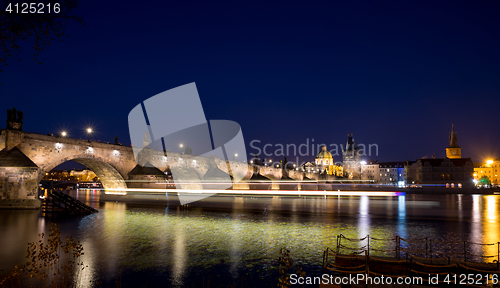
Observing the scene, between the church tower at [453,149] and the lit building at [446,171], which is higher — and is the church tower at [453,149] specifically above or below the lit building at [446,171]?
above

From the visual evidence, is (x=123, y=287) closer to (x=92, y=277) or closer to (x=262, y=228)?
(x=92, y=277)

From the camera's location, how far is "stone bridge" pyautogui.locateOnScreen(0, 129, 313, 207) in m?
28.2

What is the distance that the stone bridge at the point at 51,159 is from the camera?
28.2m

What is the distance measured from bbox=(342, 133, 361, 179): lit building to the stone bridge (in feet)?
421

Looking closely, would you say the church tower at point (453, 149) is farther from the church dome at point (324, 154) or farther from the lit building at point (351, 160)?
the church dome at point (324, 154)

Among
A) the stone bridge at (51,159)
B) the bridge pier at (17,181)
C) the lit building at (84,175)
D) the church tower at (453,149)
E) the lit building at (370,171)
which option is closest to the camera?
the bridge pier at (17,181)

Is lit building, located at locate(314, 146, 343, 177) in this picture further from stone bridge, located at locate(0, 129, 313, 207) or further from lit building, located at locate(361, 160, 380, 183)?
stone bridge, located at locate(0, 129, 313, 207)

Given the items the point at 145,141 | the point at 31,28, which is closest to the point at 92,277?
the point at 31,28

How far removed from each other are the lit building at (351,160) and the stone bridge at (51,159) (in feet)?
421

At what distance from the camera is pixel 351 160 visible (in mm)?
180750

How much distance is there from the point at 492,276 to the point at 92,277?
1258 cm

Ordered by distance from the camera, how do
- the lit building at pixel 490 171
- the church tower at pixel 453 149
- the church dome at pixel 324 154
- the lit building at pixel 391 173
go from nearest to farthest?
the lit building at pixel 490 171 → the church tower at pixel 453 149 → the lit building at pixel 391 173 → the church dome at pixel 324 154

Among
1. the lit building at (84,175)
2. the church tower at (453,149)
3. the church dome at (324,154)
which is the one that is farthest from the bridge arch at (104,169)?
the church dome at (324,154)

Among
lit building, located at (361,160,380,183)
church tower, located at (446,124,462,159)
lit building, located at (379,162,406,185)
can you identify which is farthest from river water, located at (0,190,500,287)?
lit building, located at (361,160,380,183)
